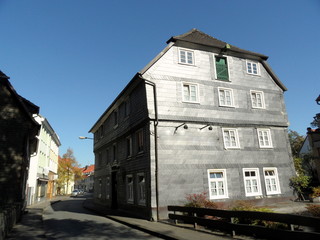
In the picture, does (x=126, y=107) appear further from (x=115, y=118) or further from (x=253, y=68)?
(x=253, y=68)

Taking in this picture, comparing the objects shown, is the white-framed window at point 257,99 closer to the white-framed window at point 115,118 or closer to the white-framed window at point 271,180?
the white-framed window at point 271,180

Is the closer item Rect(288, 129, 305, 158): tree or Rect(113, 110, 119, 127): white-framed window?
Rect(113, 110, 119, 127): white-framed window

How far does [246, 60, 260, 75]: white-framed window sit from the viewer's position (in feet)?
63.5

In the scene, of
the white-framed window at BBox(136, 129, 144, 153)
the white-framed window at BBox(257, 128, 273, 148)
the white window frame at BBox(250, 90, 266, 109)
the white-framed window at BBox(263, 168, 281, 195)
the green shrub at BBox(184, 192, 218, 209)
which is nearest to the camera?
the green shrub at BBox(184, 192, 218, 209)

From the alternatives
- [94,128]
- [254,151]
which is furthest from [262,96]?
[94,128]

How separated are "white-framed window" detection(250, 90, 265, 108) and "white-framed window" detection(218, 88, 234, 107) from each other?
1937 mm

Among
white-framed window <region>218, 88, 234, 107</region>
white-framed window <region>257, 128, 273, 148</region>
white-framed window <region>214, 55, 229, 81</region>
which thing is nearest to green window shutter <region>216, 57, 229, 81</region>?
white-framed window <region>214, 55, 229, 81</region>

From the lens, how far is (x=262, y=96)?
62.6 feet

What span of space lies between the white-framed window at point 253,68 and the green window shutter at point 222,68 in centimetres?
213

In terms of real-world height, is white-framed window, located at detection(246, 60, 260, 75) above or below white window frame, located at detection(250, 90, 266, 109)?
above

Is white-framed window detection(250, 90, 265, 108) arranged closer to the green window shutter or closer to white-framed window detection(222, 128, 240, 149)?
the green window shutter

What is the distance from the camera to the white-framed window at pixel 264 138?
58.4 ft

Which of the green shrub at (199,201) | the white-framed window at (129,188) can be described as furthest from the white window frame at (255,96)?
the white-framed window at (129,188)

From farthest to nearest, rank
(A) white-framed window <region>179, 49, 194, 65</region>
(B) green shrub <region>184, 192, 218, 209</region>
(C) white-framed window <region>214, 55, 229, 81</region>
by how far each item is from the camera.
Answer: (C) white-framed window <region>214, 55, 229, 81</region> < (A) white-framed window <region>179, 49, 194, 65</region> < (B) green shrub <region>184, 192, 218, 209</region>
